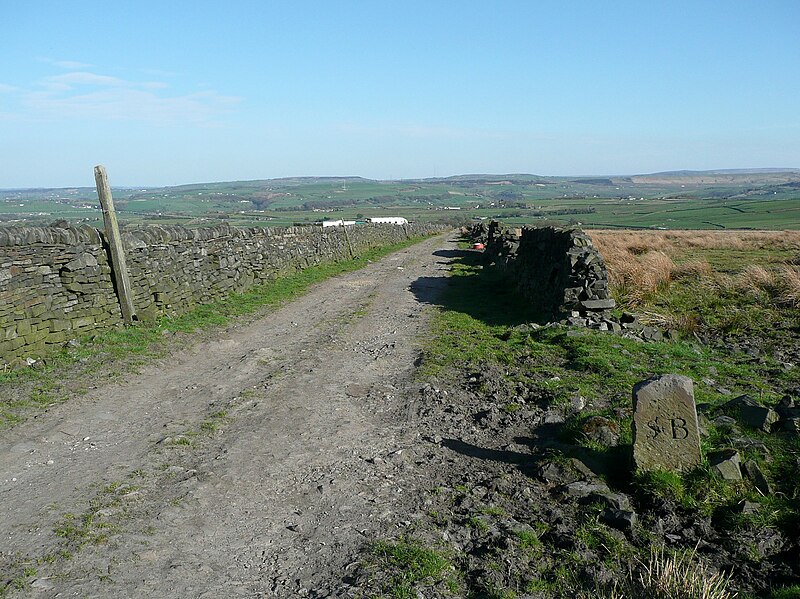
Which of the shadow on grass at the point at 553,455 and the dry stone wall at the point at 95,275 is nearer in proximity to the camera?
the shadow on grass at the point at 553,455

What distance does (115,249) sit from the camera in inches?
474

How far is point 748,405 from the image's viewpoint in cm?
678

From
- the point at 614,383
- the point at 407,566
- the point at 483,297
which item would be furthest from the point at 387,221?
the point at 407,566

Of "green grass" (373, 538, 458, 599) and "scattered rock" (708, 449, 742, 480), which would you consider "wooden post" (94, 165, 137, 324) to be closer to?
"green grass" (373, 538, 458, 599)

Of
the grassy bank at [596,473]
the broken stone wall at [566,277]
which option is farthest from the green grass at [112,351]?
the broken stone wall at [566,277]

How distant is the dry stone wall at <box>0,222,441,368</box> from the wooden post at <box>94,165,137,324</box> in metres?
0.15

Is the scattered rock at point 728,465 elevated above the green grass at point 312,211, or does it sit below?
above

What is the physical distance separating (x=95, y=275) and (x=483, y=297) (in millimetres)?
9987

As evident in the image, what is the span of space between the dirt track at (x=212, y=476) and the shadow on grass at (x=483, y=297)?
163 inches

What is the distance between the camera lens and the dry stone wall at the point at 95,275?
973 cm

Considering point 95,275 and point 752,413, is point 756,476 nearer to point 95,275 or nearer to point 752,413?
point 752,413

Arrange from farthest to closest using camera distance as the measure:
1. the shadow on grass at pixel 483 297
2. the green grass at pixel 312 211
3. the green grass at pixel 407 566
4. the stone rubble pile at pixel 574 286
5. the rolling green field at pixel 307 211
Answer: the green grass at pixel 312 211
the rolling green field at pixel 307 211
the shadow on grass at pixel 483 297
the stone rubble pile at pixel 574 286
the green grass at pixel 407 566

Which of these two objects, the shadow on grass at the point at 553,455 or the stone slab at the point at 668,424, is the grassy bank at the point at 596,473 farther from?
the stone slab at the point at 668,424

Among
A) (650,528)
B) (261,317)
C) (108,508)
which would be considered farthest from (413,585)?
(261,317)
